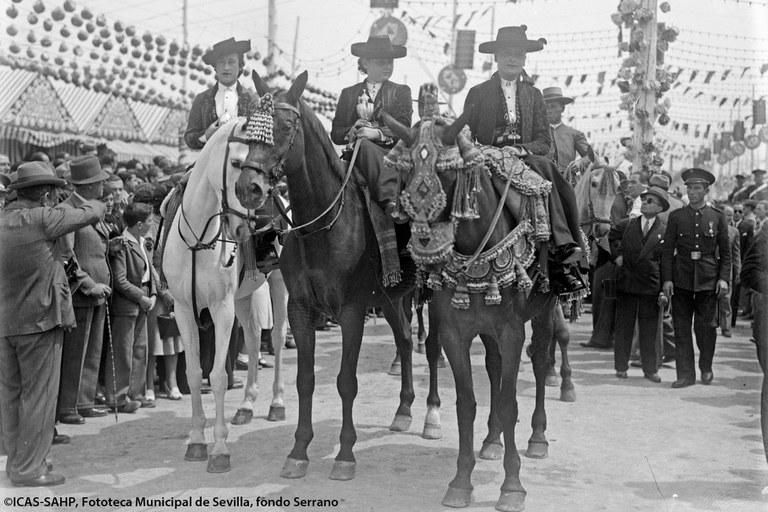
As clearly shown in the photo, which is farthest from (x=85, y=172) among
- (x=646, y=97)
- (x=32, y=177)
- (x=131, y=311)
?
(x=646, y=97)

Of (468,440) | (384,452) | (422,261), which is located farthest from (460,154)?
(384,452)

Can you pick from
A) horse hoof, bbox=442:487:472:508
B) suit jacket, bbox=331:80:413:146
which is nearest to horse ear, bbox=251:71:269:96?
suit jacket, bbox=331:80:413:146

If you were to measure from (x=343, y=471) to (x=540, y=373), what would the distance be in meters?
1.92

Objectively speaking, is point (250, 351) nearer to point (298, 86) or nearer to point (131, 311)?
point (131, 311)

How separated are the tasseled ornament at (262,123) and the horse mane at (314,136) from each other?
331mm

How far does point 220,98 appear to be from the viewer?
25.5 feet

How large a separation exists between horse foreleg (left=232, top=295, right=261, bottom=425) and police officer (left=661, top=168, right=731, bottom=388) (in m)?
4.98

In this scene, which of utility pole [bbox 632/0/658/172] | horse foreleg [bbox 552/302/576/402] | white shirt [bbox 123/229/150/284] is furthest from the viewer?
utility pole [bbox 632/0/658/172]

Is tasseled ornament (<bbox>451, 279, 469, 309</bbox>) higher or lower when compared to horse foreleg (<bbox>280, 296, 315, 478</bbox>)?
higher

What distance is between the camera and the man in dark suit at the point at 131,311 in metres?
8.21

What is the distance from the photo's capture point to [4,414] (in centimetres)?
579

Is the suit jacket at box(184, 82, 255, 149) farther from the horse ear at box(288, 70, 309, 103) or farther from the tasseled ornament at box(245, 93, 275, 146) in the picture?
the tasseled ornament at box(245, 93, 275, 146)

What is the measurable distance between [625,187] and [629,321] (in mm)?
2205

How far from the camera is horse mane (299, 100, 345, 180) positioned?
6.05 metres
